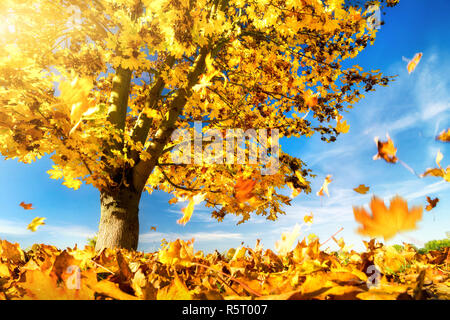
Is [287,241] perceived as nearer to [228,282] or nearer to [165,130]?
[228,282]

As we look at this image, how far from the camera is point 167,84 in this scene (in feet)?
19.8

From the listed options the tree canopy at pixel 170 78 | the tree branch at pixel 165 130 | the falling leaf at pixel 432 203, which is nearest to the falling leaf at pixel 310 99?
the tree canopy at pixel 170 78

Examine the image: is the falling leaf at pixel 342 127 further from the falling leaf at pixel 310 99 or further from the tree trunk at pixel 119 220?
the tree trunk at pixel 119 220

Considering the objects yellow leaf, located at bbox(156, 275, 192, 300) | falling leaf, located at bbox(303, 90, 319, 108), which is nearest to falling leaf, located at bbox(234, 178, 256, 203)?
falling leaf, located at bbox(303, 90, 319, 108)

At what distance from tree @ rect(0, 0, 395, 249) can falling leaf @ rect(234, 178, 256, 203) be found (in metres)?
0.03

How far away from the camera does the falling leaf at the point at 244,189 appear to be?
574 centimetres

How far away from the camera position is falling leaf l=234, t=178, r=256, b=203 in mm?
5738

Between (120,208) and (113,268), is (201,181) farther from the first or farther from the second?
(113,268)

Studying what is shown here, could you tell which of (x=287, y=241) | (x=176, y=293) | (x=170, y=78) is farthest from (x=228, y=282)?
(x=170, y=78)

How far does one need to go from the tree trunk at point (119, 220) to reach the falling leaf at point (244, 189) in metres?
2.19

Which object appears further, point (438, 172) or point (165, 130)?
point (165, 130)

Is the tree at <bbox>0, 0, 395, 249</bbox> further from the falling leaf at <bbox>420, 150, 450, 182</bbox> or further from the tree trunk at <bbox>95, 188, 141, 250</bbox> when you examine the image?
the falling leaf at <bbox>420, 150, 450, 182</bbox>

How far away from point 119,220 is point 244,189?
2.59 meters

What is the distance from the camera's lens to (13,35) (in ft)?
17.2
